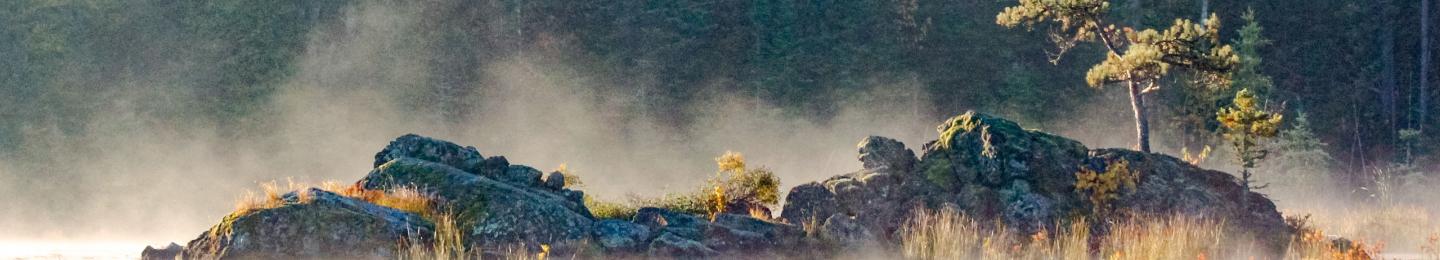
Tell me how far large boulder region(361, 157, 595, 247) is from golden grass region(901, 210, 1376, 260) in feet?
15.3

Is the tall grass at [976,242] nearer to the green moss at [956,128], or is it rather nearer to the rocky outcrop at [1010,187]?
the rocky outcrop at [1010,187]

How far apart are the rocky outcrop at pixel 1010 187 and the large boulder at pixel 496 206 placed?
437 cm

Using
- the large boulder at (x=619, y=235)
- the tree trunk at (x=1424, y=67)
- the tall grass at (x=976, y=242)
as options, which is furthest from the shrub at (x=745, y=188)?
the tree trunk at (x=1424, y=67)

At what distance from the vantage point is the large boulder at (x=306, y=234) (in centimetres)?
1587

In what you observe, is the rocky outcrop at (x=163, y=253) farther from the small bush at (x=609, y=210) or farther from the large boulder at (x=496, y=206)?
the small bush at (x=609, y=210)

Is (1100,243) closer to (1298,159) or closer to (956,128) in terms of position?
(956,128)

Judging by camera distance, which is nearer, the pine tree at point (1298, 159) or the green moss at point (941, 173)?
the green moss at point (941, 173)

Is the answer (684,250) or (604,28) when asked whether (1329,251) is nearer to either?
(684,250)

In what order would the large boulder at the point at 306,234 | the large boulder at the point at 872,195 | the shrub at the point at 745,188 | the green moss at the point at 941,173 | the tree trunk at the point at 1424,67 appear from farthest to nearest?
the tree trunk at the point at 1424,67, the shrub at the point at 745,188, the green moss at the point at 941,173, the large boulder at the point at 872,195, the large boulder at the point at 306,234

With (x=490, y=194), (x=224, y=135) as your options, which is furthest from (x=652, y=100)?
(x=490, y=194)

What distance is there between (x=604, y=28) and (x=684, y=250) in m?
38.9

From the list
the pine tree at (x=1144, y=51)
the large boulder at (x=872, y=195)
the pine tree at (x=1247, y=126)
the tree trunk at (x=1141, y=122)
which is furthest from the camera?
the tree trunk at (x=1141, y=122)

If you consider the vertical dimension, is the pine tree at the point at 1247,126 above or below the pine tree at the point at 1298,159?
below

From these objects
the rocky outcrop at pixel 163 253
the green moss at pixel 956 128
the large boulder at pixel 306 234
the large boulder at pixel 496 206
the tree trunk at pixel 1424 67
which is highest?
the tree trunk at pixel 1424 67
